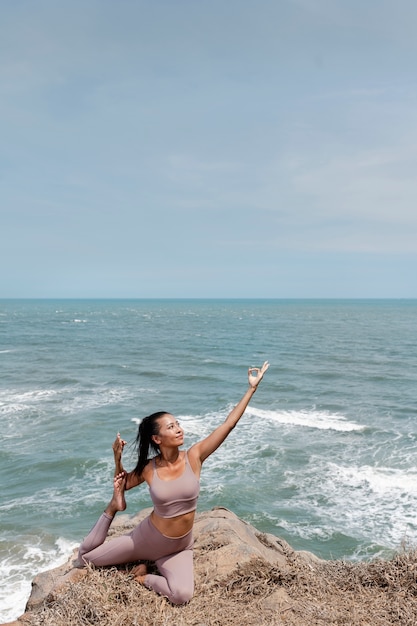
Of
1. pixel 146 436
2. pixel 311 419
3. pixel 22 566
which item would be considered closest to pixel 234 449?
pixel 311 419

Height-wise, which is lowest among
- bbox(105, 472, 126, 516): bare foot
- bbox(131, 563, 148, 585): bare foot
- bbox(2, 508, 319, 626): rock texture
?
bbox(2, 508, 319, 626): rock texture

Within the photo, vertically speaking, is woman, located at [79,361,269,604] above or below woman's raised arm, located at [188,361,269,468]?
below

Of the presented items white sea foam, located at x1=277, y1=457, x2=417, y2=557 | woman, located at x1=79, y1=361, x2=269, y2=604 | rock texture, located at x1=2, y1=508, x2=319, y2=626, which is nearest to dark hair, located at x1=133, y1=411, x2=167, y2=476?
woman, located at x1=79, y1=361, x2=269, y2=604

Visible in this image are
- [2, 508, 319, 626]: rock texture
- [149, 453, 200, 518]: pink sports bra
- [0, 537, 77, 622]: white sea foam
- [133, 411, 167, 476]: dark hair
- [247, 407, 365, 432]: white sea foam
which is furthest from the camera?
[247, 407, 365, 432]: white sea foam

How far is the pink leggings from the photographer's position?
6.23m

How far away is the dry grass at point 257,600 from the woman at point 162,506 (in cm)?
22

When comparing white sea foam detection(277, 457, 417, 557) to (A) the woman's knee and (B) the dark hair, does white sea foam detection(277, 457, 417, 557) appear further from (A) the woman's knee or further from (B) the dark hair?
(B) the dark hair

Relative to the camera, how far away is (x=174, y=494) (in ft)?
20.1

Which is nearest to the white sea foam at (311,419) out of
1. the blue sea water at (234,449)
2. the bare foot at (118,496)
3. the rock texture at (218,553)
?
the blue sea water at (234,449)

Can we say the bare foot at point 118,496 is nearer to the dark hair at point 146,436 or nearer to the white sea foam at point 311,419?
the dark hair at point 146,436

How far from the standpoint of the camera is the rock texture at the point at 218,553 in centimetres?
638

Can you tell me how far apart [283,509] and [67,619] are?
10498mm

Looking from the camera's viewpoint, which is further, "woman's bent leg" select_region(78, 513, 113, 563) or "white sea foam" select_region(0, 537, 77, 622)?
"white sea foam" select_region(0, 537, 77, 622)

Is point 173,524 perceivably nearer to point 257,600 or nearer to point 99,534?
point 99,534
